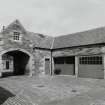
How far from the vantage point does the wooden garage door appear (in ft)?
51.7

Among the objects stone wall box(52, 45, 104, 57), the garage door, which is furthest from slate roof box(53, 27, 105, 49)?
the garage door

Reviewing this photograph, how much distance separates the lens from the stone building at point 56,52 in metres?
16.3

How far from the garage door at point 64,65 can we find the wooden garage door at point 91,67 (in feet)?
5.48

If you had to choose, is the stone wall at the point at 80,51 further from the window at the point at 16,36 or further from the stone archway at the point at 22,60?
the window at the point at 16,36

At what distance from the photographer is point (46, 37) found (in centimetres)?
2288

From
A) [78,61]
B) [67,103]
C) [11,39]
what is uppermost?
[11,39]

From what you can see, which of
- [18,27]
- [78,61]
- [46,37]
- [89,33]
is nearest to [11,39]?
[18,27]

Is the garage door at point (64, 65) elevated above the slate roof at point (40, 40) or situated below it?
below

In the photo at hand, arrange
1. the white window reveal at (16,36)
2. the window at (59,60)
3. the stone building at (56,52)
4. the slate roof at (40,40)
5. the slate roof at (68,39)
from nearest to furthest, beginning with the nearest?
the stone building at (56,52)
the slate roof at (68,39)
the white window reveal at (16,36)
the slate roof at (40,40)
the window at (59,60)

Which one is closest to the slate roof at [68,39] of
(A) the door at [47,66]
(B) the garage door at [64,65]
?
(B) the garage door at [64,65]

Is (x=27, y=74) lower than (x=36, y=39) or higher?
lower

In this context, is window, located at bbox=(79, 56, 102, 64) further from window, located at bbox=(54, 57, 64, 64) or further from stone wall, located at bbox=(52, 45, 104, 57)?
window, located at bbox=(54, 57, 64, 64)

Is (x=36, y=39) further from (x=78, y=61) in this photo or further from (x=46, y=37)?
(x=78, y=61)

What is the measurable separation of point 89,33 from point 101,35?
2.38 meters
